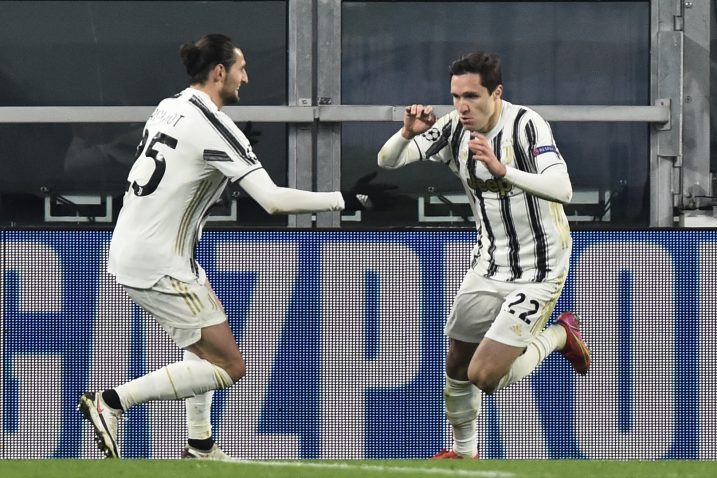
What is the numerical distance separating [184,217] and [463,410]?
1852 millimetres

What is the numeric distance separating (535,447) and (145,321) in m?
2.38

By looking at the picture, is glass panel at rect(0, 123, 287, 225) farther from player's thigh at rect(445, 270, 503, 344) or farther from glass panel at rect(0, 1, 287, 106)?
player's thigh at rect(445, 270, 503, 344)

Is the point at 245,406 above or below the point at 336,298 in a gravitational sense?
below

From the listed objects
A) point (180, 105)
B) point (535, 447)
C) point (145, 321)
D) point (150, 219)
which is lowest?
point (535, 447)

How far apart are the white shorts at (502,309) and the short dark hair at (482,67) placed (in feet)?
3.19

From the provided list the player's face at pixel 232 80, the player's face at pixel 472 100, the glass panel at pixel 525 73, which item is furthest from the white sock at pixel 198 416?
the glass panel at pixel 525 73

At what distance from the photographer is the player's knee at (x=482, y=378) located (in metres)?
7.46

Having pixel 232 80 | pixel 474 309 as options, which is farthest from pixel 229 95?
pixel 474 309

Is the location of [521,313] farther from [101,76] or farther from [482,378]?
[101,76]

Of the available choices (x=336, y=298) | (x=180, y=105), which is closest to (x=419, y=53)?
(x=336, y=298)

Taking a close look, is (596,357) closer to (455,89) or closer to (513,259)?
(513,259)

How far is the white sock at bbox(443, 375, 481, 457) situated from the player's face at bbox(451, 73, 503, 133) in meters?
1.34

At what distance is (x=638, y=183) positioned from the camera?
1152cm

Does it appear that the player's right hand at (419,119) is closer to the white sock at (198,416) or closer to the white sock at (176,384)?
the white sock at (176,384)
